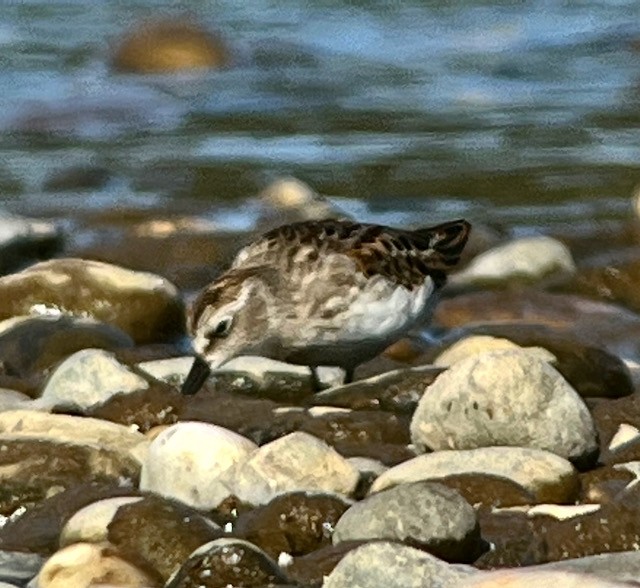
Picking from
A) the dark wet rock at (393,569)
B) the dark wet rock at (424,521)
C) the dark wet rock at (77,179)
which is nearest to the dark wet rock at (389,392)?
the dark wet rock at (424,521)

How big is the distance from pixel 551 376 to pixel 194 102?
31.0 feet

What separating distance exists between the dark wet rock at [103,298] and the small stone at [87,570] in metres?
3.22

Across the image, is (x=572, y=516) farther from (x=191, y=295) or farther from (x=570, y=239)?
(x=570, y=239)

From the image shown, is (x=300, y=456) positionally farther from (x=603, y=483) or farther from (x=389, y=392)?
(x=389, y=392)

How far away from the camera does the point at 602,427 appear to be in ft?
23.4

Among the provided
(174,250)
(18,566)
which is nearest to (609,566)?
(18,566)

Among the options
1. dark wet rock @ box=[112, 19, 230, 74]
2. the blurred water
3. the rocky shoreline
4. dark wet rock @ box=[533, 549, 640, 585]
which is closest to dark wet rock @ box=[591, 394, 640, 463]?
the rocky shoreline

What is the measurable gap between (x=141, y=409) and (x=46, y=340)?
1.08 meters

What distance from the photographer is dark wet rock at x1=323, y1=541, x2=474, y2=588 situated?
5.02 meters

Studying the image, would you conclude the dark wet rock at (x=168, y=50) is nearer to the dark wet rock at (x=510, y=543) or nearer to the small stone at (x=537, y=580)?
the dark wet rock at (x=510, y=543)

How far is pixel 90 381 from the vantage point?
7.51 metres

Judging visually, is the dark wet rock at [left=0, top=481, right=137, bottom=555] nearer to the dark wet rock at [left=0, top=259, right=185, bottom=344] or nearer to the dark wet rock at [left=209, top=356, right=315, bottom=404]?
the dark wet rock at [left=209, top=356, right=315, bottom=404]

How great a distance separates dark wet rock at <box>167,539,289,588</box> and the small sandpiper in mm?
2275

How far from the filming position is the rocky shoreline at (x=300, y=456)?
Result: 18.2ft
